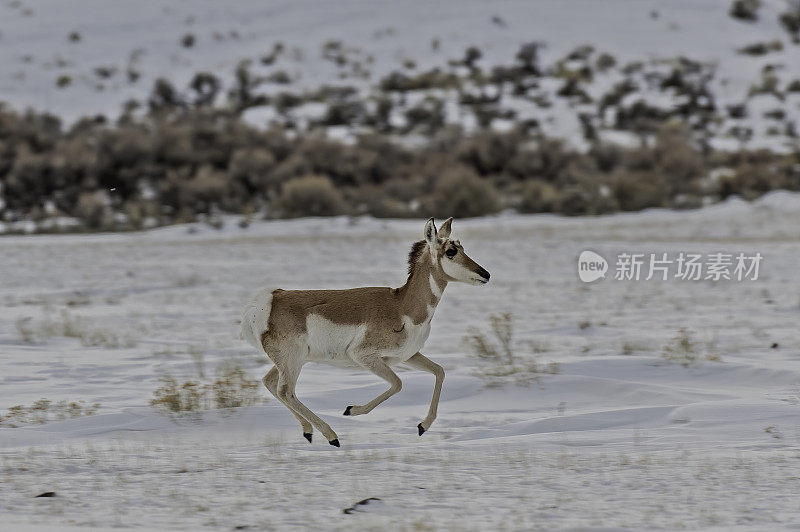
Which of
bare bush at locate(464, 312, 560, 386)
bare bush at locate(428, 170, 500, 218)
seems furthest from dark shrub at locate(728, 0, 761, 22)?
bare bush at locate(464, 312, 560, 386)

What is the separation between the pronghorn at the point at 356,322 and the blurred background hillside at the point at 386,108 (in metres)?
18.6

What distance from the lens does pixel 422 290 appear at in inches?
249

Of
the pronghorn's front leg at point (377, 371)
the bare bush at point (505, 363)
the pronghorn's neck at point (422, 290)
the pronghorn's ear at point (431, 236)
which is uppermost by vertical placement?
the pronghorn's ear at point (431, 236)

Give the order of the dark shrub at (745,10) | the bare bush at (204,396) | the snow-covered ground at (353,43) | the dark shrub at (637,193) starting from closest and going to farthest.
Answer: the bare bush at (204,396)
the dark shrub at (637,193)
the snow-covered ground at (353,43)
the dark shrub at (745,10)

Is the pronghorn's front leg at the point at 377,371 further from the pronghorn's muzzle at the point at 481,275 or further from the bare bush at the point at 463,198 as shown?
the bare bush at the point at 463,198

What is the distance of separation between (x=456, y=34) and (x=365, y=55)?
551cm

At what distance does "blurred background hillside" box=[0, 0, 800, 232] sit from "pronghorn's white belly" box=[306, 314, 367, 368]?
18.7 metres

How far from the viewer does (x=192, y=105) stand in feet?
133

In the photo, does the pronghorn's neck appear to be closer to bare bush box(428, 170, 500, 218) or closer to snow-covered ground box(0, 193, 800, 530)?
snow-covered ground box(0, 193, 800, 530)

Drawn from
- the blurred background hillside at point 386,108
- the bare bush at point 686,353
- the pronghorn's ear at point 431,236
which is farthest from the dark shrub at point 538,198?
the pronghorn's ear at point 431,236

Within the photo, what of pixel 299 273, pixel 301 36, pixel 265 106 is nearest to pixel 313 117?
pixel 265 106

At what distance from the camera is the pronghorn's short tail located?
6.29m

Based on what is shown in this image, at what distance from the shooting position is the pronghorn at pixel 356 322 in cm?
622

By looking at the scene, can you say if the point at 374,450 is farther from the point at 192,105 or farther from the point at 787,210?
the point at 192,105
